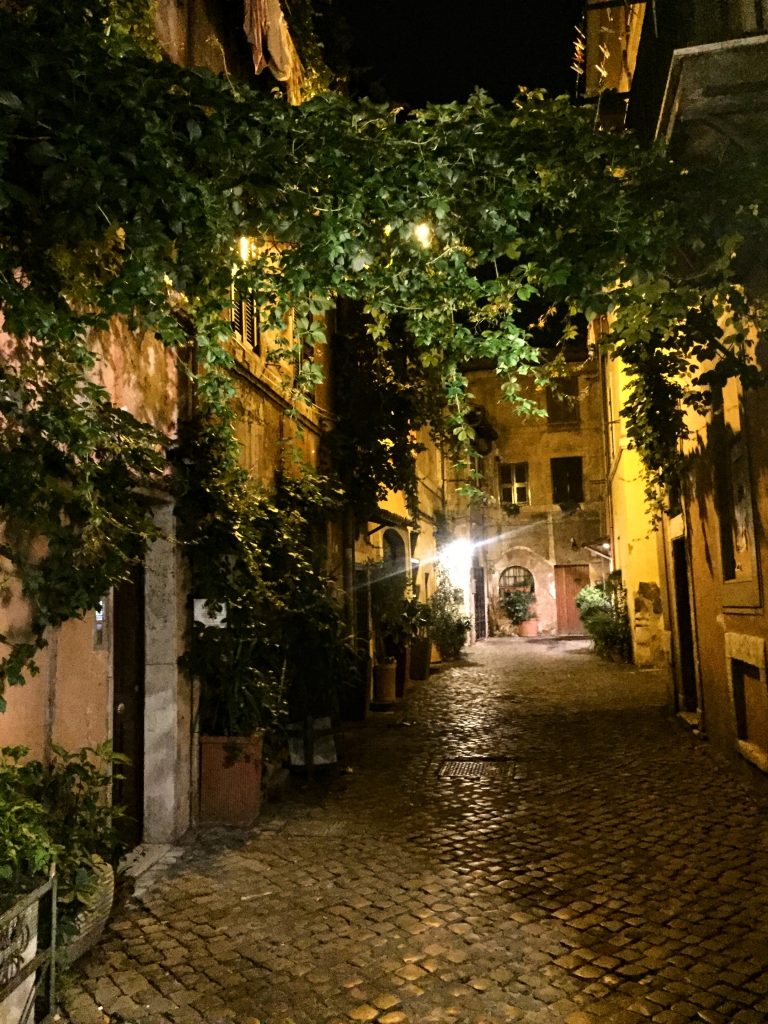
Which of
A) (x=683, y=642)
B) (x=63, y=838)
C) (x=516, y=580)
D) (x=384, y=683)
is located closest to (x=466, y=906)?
(x=63, y=838)

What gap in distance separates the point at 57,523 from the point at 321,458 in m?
7.07

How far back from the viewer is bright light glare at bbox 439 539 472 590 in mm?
21234

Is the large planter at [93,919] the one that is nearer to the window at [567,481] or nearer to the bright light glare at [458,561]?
the bright light glare at [458,561]

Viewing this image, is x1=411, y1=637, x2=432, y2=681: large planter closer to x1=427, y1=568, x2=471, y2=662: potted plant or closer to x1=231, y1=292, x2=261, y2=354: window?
x1=427, y1=568, x2=471, y2=662: potted plant

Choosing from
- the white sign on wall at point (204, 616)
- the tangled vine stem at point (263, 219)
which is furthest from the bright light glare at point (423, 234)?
the white sign on wall at point (204, 616)

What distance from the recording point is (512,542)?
26031 millimetres

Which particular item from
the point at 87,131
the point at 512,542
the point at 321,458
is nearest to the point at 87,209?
the point at 87,131

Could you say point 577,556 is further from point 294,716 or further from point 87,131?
point 87,131


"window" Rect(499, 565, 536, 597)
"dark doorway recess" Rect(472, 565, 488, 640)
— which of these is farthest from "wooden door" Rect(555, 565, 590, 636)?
"dark doorway recess" Rect(472, 565, 488, 640)

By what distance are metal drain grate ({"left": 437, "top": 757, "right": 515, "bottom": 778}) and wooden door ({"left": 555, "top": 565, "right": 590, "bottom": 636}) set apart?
58.9ft

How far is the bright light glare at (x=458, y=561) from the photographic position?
69.7 ft

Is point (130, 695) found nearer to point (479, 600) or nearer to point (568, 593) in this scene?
point (479, 600)

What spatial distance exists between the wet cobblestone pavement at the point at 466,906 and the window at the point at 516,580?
57.8 feet

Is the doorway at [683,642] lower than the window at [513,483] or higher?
lower
